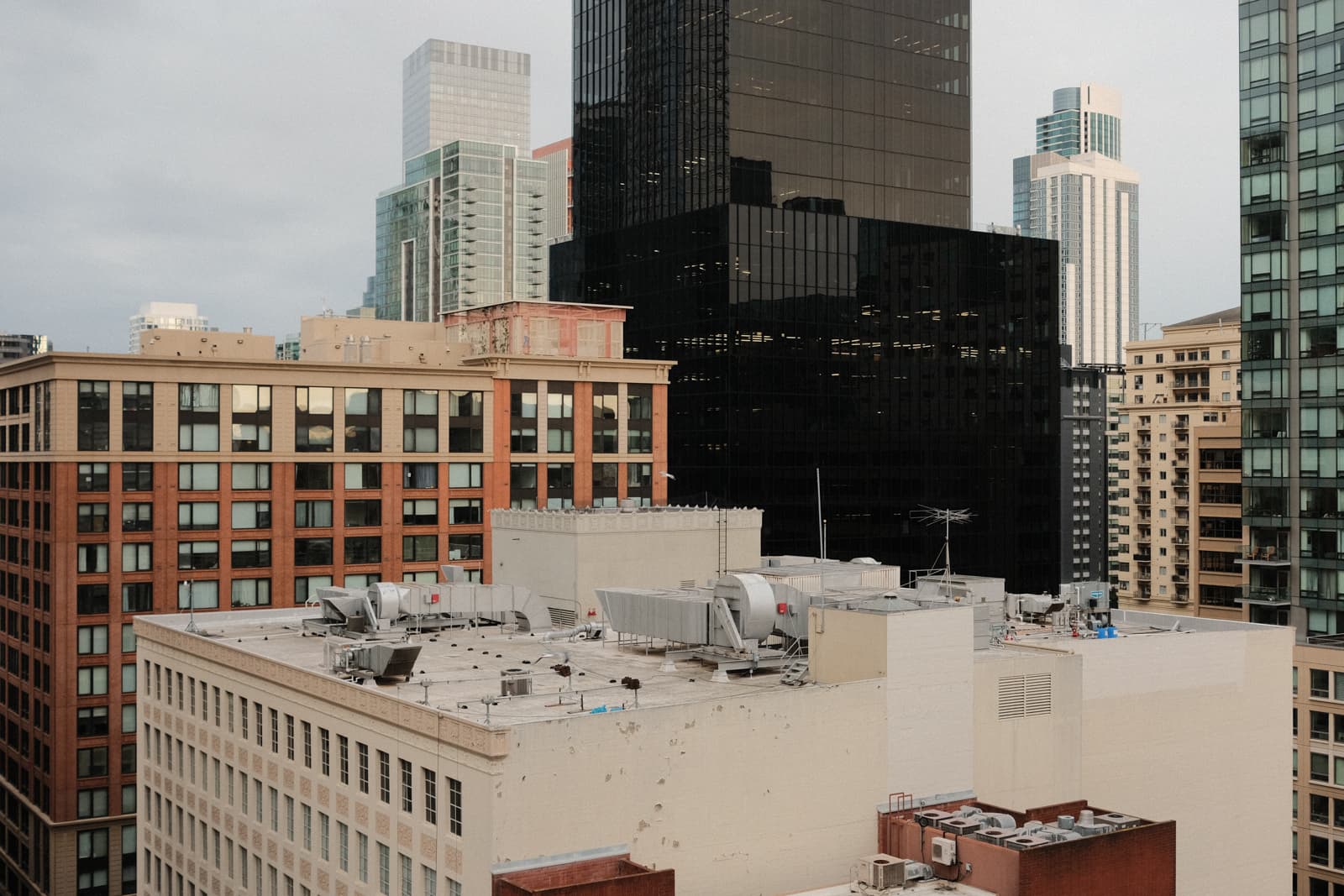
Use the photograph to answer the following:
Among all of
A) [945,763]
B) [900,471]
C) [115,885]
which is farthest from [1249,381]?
[115,885]

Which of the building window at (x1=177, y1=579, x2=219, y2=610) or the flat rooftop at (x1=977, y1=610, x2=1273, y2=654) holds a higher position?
the flat rooftop at (x1=977, y1=610, x2=1273, y2=654)

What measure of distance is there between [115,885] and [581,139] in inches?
4143

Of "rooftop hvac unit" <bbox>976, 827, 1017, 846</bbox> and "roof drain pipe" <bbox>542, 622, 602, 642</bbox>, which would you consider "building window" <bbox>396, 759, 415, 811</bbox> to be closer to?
"roof drain pipe" <bbox>542, 622, 602, 642</bbox>

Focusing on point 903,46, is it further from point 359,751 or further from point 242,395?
point 359,751

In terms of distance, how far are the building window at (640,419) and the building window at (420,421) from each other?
19.3 meters

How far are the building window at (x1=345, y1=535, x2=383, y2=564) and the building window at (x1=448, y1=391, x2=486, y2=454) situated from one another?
1047 centimetres

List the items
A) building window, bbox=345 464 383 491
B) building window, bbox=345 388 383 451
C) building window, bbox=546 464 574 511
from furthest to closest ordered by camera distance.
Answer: building window, bbox=546 464 574 511 → building window, bbox=345 388 383 451 → building window, bbox=345 464 383 491

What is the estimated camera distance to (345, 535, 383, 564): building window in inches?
4439

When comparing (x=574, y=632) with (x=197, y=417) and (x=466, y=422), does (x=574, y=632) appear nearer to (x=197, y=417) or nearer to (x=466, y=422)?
(x=197, y=417)

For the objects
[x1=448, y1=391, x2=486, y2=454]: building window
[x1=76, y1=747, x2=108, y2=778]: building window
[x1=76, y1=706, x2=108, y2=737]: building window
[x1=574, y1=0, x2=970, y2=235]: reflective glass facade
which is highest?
[x1=574, y1=0, x2=970, y2=235]: reflective glass facade

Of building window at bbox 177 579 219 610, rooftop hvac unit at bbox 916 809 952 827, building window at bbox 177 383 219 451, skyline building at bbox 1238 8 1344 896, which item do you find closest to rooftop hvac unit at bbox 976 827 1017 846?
rooftop hvac unit at bbox 916 809 952 827

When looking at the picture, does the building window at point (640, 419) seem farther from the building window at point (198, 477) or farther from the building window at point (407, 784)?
the building window at point (407, 784)

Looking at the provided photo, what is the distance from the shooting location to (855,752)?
52.7 m

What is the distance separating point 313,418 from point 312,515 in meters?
8.03
